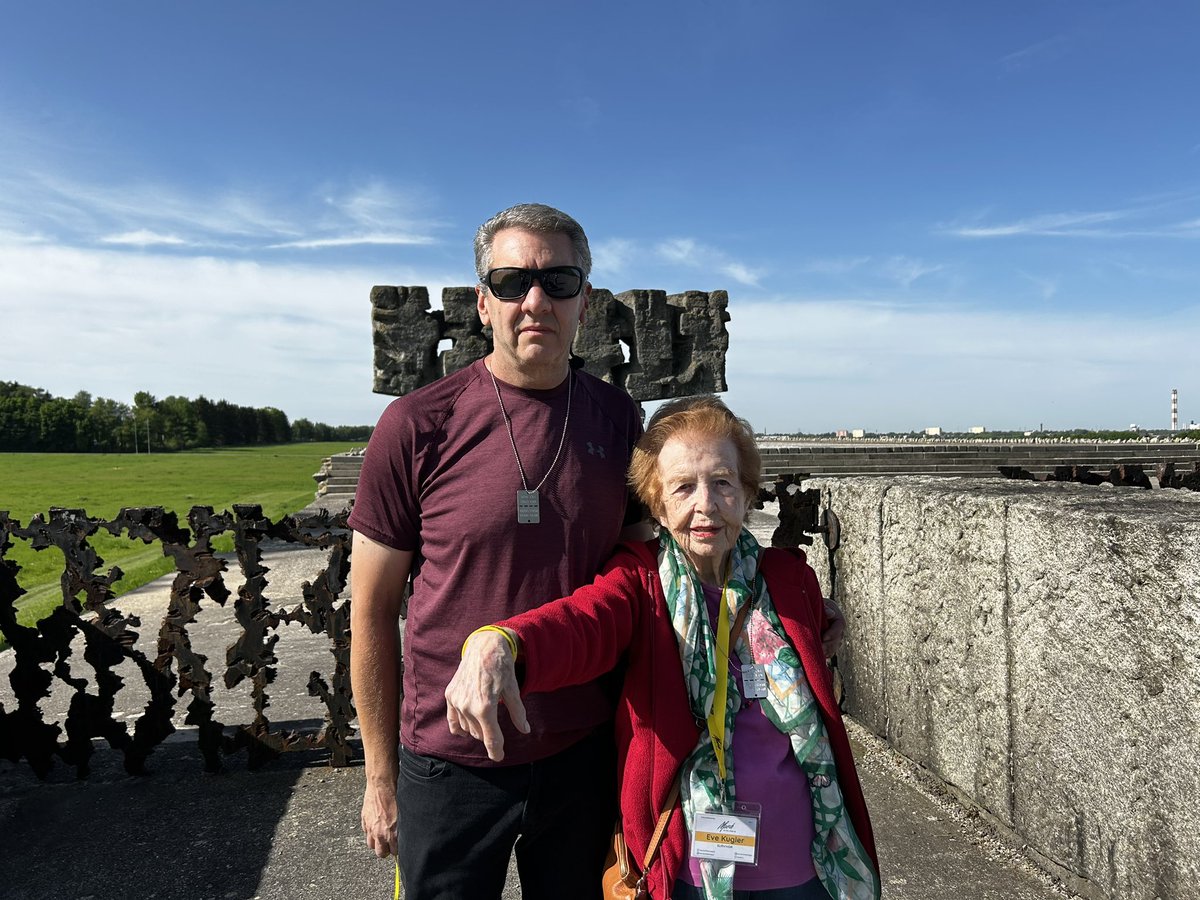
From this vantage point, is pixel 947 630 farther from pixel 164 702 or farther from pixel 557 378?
pixel 164 702

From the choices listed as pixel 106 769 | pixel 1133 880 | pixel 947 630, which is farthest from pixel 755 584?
pixel 106 769

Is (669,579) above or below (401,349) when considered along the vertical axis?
below

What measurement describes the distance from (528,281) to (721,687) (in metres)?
0.96

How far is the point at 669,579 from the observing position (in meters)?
1.74

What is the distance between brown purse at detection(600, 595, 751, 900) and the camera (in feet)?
5.37

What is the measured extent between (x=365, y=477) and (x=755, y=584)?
0.91 metres

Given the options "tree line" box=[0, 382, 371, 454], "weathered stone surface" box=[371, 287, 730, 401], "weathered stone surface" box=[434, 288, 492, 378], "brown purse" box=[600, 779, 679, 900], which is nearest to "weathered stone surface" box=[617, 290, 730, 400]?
"weathered stone surface" box=[371, 287, 730, 401]

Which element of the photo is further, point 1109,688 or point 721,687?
point 1109,688

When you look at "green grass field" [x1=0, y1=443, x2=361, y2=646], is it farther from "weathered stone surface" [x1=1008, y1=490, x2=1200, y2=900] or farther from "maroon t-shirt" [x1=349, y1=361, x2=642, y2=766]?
"weathered stone surface" [x1=1008, y1=490, x2=1200, y2=900]

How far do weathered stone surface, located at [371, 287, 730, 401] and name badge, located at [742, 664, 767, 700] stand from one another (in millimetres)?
7685

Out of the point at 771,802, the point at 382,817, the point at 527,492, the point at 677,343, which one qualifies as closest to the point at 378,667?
the point at 382,817

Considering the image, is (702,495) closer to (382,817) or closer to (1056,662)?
(382,817)

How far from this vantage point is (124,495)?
3512 cm

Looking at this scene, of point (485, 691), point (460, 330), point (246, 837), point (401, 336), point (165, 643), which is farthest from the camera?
point (460, 330)
